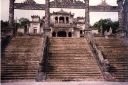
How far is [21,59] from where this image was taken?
18109 mm

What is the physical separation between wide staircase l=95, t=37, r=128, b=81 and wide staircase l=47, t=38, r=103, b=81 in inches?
38.9

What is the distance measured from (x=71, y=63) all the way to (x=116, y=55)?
11.8ft

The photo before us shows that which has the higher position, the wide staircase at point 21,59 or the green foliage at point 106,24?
the green foliage at point 106,24

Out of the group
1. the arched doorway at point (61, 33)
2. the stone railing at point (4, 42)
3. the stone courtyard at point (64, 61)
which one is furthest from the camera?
the arched doorway at point (61, 33)

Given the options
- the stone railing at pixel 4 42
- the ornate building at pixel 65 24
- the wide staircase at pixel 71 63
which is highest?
the ornate building at pixel 65 24

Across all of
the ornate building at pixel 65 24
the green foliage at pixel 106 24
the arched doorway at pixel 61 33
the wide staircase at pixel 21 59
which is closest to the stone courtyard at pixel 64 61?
the wide staircase at pixel 21 59

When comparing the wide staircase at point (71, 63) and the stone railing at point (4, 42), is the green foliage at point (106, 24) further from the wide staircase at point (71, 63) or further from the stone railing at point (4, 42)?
the wide staircase at point (71, 63)

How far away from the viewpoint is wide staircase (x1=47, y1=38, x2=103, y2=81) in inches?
620

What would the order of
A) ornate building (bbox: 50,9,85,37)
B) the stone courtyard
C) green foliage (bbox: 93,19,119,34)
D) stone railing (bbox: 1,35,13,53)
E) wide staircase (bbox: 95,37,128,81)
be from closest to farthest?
the stone courtyard
wide staircase (bbox: 95,37,128,81)
stone railing (bbox: 1,35,13,53)
ornate building (bbox: 50,9,85,37)
green foliage (bbox: 93,19,119,34)

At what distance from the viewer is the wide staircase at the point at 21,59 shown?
15773 mm

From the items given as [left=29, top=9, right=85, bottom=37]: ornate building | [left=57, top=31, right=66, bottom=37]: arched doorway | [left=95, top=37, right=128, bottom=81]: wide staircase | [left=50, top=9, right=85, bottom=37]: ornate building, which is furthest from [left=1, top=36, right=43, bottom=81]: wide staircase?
[left=29, top=9, right=85, bottom=37]: ornate building

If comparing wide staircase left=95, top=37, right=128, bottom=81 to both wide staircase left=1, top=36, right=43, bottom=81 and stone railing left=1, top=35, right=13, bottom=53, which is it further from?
stone railing left=1, top=35, right=13, bottom=53

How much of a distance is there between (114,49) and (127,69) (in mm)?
4007

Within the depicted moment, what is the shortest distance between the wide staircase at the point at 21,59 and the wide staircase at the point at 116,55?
4.50m
